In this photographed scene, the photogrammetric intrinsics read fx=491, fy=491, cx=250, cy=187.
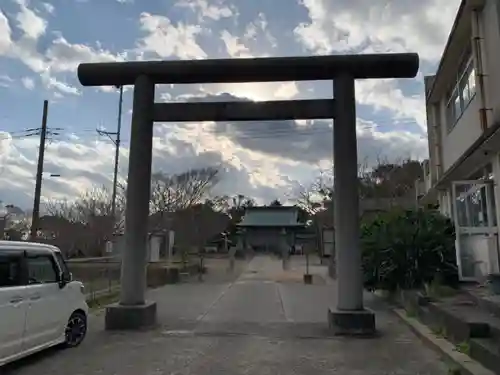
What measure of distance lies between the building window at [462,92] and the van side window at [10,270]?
10.0m

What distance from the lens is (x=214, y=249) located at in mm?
54625

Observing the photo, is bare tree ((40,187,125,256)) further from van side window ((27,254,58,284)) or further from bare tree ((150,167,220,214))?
van side window ((27,254,58,284))

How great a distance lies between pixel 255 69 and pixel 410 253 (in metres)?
6.25

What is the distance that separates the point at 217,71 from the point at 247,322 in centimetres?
549

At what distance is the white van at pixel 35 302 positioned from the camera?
626 cm

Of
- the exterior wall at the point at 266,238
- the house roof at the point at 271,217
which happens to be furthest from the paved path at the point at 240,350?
the exterior wall at the point at 266,238

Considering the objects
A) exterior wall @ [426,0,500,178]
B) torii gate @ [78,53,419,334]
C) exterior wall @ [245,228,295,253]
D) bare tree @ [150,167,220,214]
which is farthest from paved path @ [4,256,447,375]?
exterior wall @ [245,228,295,253]

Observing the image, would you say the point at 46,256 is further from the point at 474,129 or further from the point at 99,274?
the point at 99,274

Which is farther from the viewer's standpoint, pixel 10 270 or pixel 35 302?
pixel 35 302

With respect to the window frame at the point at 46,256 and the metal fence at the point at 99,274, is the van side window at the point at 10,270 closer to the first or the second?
the window frame at the point at 46,256

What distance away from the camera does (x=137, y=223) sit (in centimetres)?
1016

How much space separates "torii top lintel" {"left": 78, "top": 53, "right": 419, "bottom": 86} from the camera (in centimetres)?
999

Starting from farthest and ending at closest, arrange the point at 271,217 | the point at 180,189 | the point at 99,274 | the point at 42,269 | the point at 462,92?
the point at 271,217 < the point at 180,189 < the point at 99,274 < the point at 462,92 < the point at 42,269

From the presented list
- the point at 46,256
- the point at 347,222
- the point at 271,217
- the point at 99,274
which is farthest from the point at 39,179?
the point at 271,217
